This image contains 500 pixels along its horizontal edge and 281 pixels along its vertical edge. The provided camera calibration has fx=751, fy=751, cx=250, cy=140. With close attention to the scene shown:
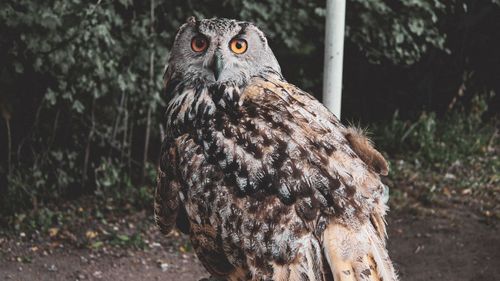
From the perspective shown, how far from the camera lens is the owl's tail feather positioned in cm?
250

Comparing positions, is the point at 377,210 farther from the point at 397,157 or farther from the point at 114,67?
the point at 397,157

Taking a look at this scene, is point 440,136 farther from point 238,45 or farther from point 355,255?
point 355,255

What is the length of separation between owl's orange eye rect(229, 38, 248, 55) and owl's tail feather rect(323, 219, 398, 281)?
2.78ft

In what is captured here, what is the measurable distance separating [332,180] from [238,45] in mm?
736

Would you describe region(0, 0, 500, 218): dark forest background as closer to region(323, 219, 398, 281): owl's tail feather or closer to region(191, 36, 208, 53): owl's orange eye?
region(191, 36, 208, 53): owl's orange eye

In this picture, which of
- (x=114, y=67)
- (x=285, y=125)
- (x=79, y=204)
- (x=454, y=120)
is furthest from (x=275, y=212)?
(x=454, y=120)

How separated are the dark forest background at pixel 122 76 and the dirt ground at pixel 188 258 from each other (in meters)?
0.72

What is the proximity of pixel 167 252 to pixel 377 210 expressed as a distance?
2.74m

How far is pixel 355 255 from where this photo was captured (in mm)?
2520

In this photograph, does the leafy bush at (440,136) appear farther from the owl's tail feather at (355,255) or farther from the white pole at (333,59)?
the owl's tail feather at (355,255)

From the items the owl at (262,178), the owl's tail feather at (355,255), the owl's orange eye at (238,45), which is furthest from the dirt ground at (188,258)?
the owl's tail feather at (355,255)

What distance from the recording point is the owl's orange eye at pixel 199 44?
303 cm

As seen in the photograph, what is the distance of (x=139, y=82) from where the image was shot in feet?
18.9

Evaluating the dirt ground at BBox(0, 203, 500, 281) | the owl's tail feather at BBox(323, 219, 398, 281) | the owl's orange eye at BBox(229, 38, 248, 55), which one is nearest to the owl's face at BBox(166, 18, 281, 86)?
the owl's orange eye at BBox(229, 38, 248, 55)
